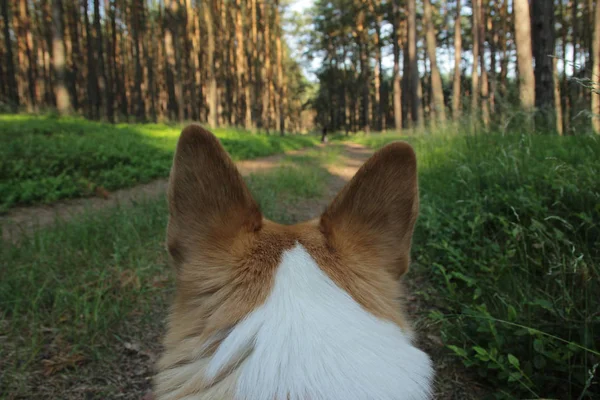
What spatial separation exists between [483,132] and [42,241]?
6263 mm

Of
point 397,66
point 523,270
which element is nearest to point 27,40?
point 397,66

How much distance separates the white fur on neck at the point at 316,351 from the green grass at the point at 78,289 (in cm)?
177

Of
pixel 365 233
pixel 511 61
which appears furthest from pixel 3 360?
pixel 511 61

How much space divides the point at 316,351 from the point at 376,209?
50 cm

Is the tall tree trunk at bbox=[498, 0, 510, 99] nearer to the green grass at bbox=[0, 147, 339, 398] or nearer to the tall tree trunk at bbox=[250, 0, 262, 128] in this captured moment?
the tall tree trunk at bbox=[250, 0, 262, 128]

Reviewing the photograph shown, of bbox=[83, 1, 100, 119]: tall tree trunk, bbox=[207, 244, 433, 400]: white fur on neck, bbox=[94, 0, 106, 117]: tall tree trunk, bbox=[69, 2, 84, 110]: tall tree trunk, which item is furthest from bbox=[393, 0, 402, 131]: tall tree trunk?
bbox=[207, 244, 433, 400]: white fur on neck

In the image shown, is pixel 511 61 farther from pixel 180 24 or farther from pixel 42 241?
pixel 42 241

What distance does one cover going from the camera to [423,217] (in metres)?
4.02

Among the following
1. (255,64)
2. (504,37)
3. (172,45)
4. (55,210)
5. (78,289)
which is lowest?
(78,289)

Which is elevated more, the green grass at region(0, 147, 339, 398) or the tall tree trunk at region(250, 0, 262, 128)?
the tall tree trunk at region(250, 0, 262, 128)

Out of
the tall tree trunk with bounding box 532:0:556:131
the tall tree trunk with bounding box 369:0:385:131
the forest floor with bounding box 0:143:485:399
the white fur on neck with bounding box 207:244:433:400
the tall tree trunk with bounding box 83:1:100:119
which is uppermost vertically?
the tall tree trunk with bounding box 369:0:385:131

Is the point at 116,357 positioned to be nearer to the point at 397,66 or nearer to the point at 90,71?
the point at 90,71

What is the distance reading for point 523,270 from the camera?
2.38 m

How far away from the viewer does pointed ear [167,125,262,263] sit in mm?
1040
